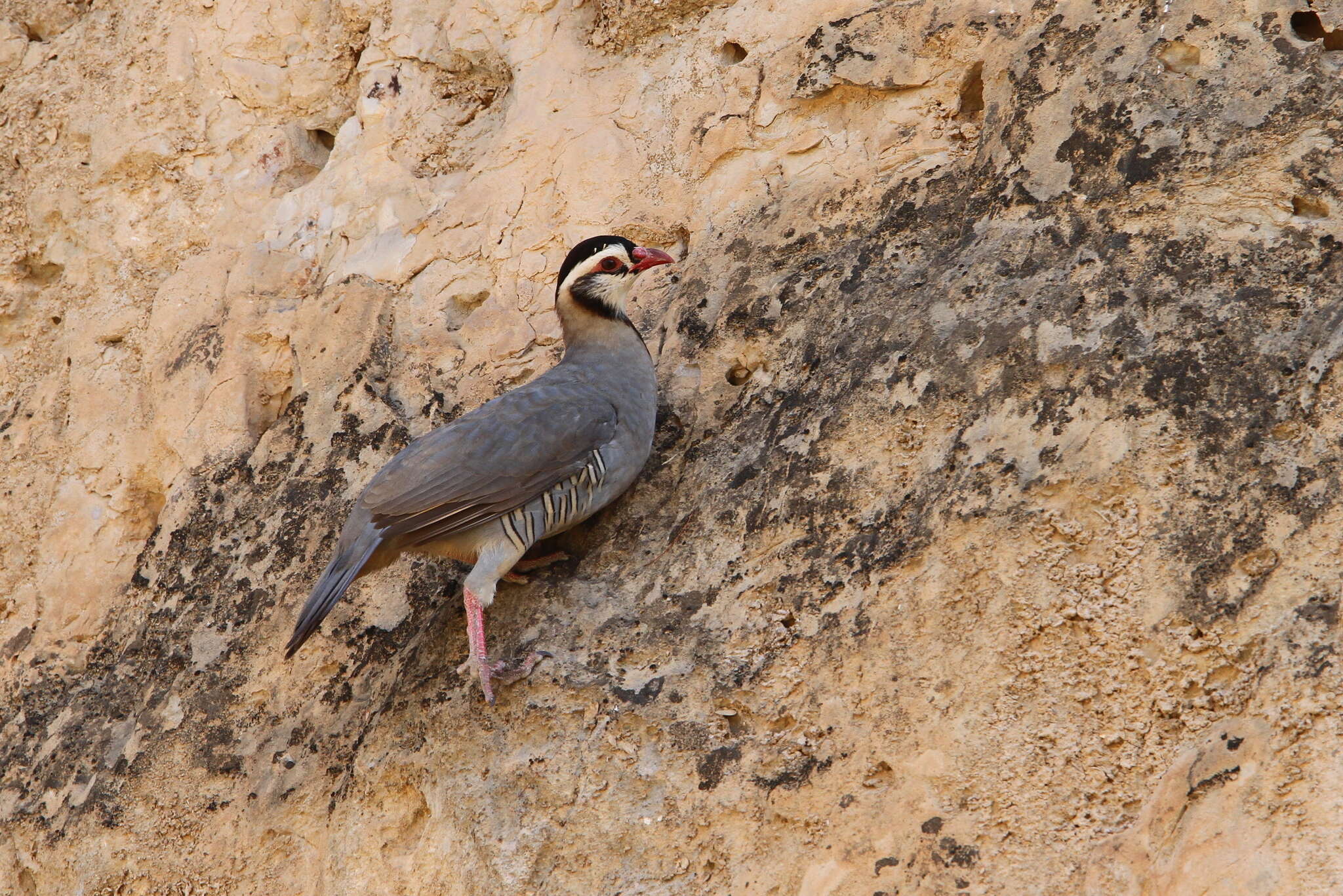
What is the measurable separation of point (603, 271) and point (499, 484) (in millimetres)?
1177

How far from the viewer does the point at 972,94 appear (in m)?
5.41

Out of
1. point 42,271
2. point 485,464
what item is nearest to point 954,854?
point 485,464

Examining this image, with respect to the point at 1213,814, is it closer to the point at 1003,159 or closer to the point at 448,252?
the point at 1003,159

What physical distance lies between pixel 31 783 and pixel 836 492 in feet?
11.9

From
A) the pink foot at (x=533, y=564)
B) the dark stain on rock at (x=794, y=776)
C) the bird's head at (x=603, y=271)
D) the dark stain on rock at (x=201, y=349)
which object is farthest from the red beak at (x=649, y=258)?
the dark stain on rock at (x=794, y=776)

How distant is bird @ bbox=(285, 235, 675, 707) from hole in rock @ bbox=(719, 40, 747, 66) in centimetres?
166

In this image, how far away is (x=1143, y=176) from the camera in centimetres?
448

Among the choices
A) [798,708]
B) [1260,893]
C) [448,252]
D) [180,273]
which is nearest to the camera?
[1260,893]

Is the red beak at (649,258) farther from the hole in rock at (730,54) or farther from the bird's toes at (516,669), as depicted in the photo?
the bird's toes at (516,669)

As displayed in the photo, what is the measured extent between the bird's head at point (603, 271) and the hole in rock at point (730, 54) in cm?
111

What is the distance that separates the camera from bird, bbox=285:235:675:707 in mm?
4633

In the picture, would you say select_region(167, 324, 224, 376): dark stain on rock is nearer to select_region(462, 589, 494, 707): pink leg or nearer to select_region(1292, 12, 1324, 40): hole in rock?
select_region(462, 589, 494, 707): pink leg

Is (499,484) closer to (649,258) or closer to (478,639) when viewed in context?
(478,639)

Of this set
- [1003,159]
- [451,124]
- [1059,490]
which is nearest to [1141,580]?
[1059,490]
